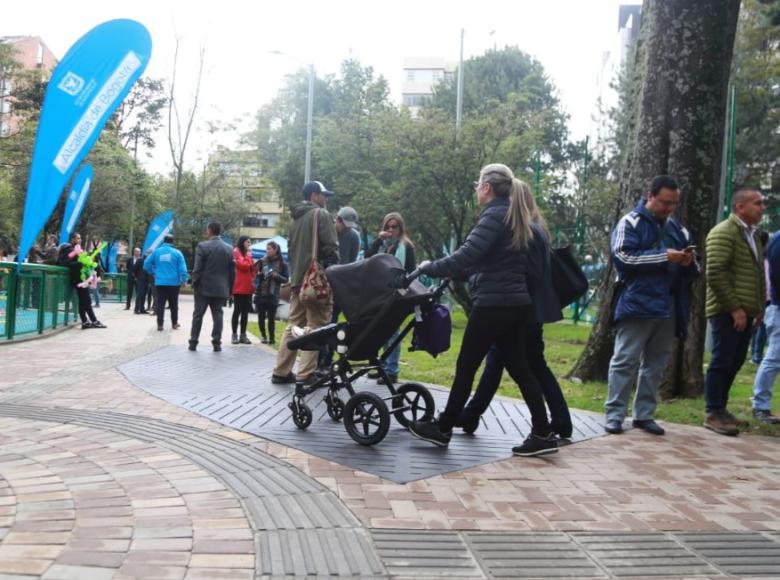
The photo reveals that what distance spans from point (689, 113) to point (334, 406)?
4.47 m

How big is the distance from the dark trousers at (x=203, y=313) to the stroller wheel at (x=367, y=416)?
20.4ft

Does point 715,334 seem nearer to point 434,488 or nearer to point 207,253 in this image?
point 434,488

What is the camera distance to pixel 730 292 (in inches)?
235

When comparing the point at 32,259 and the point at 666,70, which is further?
the point at 32,259

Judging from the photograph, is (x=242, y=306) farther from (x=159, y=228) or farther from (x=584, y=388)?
(x=159, y=228)

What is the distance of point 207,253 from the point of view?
11.3m

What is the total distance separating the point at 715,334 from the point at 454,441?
2422mm

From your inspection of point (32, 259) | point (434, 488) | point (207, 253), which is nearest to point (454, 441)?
point (434, 488)

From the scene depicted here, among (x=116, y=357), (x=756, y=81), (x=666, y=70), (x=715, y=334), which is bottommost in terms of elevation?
(x=116, y=357)

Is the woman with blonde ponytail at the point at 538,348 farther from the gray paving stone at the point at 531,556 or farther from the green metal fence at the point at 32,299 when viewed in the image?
the green metal fence at the point at 32,299

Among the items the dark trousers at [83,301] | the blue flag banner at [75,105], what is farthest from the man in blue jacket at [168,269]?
the blue flag banner at [75,105]

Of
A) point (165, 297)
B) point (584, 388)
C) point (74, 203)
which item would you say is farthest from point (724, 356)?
point (74, 203)

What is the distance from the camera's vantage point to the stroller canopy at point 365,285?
498cm

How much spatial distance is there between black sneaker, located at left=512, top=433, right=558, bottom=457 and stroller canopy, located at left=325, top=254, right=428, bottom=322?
1189 millimetres
